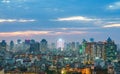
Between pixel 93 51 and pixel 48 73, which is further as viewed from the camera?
pixel 93 51

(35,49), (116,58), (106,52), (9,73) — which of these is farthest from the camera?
(35,49)

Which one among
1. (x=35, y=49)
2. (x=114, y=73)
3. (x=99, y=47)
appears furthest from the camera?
(x=35, y=49)

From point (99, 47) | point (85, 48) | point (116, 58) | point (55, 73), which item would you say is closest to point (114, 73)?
point (55, 73)

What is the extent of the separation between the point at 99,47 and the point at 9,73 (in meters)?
45.7

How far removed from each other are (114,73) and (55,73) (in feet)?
20.3

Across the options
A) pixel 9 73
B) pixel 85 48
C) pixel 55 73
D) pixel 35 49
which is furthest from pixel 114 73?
pixel 35 49

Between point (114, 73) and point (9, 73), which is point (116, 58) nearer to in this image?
point (114, 73)

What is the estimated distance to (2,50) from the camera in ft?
306

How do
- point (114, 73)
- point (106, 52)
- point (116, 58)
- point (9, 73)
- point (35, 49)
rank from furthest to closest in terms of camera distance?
1. point (35, 49)
2. point (106, 52)
3. point (116, 58)
4. point (114, 73)
5. point (9, 73)

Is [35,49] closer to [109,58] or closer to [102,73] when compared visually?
[109,58]

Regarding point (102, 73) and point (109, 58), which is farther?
point (109, 58)

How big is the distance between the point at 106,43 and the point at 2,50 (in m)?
25.2

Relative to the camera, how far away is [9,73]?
1624 inches

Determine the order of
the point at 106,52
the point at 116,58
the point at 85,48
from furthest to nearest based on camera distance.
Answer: the point at 85,48 < the point at 106,52 < the point at 116,58
